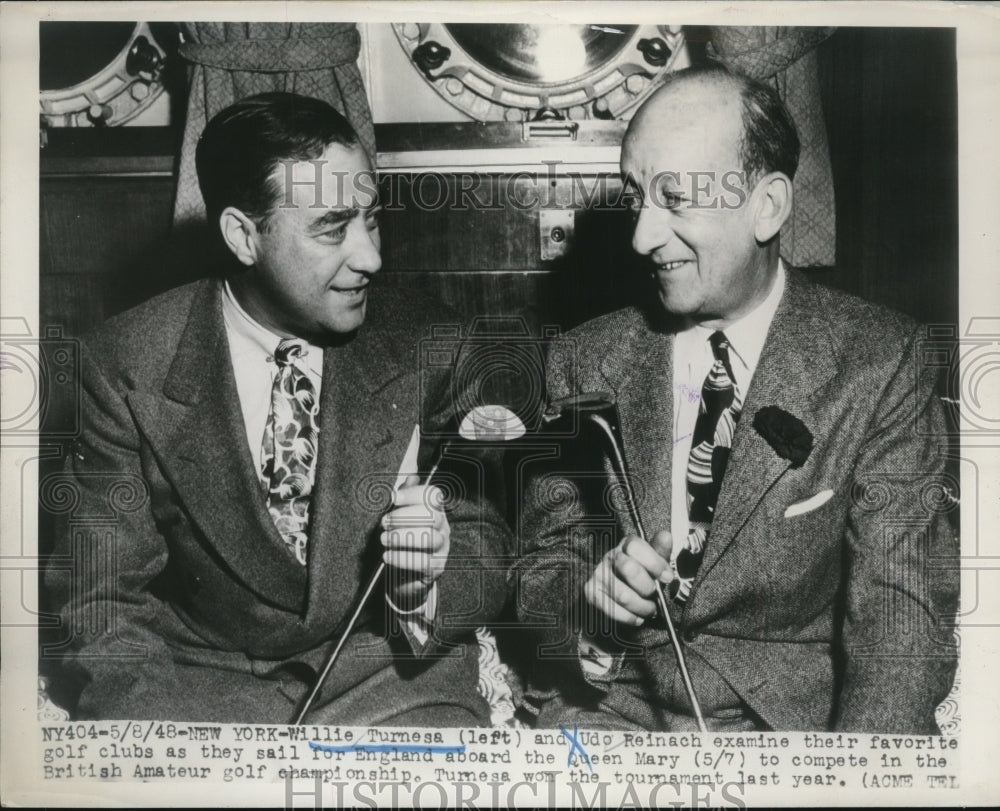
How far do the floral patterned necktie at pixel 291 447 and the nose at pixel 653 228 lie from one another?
685 mm

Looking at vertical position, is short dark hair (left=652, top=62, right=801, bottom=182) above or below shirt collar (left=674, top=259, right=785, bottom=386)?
above

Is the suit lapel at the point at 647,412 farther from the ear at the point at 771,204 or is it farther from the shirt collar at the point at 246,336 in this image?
the shirt collar at the point at 246,336

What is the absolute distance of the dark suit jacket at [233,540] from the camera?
1.90 metres

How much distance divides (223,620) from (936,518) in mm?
1394

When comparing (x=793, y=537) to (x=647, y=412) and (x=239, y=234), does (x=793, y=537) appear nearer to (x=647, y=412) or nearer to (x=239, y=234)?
(x=647, y=412)

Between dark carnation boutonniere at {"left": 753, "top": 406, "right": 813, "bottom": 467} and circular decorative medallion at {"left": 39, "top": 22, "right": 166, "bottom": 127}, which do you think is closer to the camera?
dark carnation boutonniere at {"left": 753, "top": 406, "right": 813, "bottom": 467}

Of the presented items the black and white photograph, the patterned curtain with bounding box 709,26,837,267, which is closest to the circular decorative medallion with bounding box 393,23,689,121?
the black and white photograph

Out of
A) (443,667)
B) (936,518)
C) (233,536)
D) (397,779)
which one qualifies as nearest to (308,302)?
(233,536)

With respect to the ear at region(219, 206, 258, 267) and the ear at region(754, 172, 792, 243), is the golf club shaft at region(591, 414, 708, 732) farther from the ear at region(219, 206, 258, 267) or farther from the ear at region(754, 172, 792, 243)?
the ear at region(219, 206, 258, 267)

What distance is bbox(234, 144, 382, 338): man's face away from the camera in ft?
6.21

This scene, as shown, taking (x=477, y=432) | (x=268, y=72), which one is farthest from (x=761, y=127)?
(x=268, y=72)

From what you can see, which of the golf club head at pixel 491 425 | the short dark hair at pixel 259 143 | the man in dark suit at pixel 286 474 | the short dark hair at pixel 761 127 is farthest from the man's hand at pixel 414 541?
the short dark hair at pixel 761 127

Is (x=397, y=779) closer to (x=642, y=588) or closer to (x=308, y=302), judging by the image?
(x=642, y=588)

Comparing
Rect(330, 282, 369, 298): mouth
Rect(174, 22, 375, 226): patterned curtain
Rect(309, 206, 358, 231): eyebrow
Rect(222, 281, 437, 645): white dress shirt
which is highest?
Rect(174, 22, 375, 226): patterned curtain
